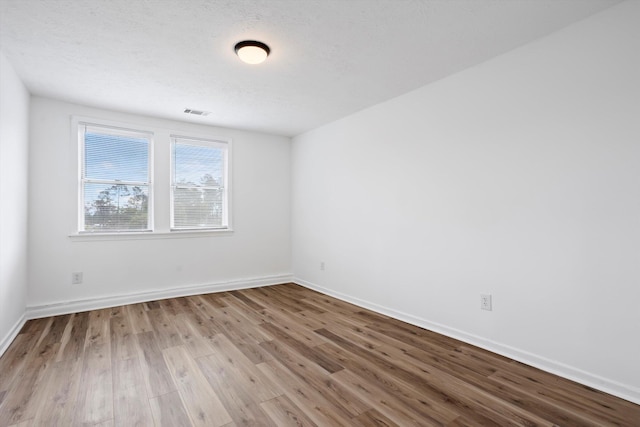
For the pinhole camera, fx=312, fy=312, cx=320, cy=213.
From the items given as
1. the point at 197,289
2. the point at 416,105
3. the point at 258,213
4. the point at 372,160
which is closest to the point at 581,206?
the point at 416,105

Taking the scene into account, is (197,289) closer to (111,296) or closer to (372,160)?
Answer: (111,296)

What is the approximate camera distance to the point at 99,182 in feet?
13.1

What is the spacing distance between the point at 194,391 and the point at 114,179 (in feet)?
10.5

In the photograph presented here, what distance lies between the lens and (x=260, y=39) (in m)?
2.41

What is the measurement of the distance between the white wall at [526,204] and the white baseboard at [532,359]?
1 cm

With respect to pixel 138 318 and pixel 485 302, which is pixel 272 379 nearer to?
pixel 485 302

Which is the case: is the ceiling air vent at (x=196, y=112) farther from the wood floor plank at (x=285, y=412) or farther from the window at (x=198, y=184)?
the wood floor plank at (x=285, y=412)

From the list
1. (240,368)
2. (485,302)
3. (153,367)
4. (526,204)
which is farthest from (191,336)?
(526,204)

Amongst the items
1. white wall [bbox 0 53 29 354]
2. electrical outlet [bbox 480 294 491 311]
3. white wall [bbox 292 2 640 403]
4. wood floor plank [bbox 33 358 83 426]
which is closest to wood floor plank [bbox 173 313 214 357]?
wood floor plank [bbox 33 358 83 426]

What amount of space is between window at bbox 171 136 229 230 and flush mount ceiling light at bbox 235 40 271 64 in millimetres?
2477

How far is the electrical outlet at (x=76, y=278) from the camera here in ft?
12.4

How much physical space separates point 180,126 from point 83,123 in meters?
1.13

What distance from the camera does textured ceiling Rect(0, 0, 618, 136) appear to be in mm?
2053

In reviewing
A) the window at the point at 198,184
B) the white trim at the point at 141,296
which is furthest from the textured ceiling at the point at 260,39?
the white trim at the point at 141,296
